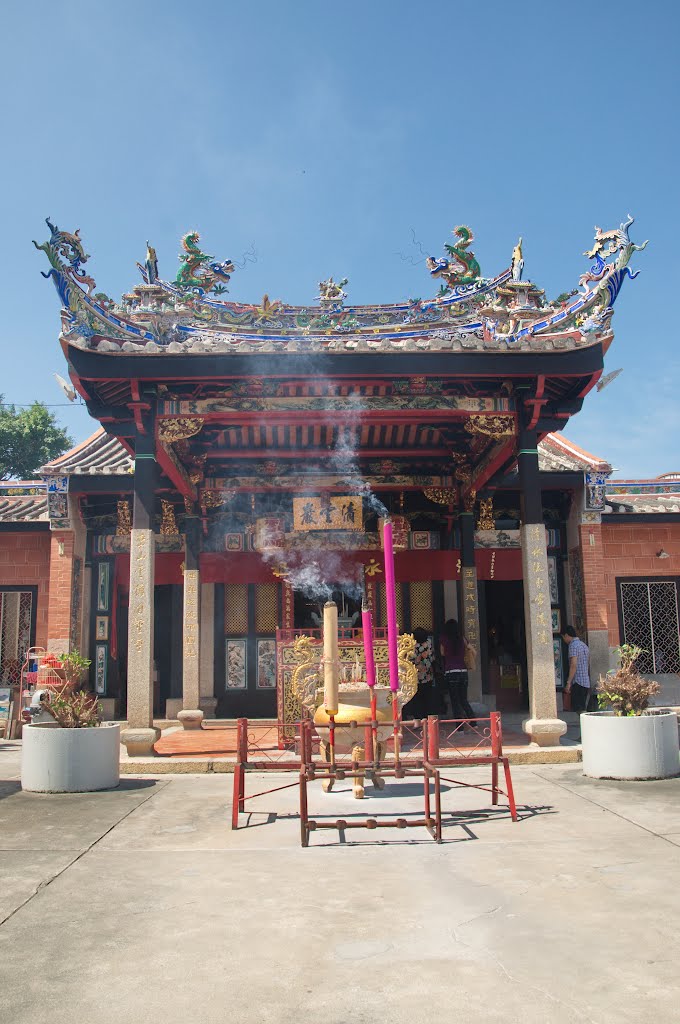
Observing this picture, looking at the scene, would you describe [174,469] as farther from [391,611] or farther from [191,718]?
[391,611]

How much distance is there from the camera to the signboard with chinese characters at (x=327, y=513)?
1279cm

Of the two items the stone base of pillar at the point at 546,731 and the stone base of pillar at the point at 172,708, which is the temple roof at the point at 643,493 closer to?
the stone base of pillar at the point at 546,731

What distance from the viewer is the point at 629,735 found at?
7645 millimetres

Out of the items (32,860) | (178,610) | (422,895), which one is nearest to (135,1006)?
(422,895)

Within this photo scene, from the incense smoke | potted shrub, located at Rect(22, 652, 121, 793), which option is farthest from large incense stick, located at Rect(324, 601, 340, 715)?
the incense smoke

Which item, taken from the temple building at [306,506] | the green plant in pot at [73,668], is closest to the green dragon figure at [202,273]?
the temple building at [306,506]

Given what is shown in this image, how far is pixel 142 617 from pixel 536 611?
462cm

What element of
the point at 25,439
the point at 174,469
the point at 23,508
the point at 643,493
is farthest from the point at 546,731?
the point at 25,439

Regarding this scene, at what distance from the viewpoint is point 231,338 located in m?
13.6

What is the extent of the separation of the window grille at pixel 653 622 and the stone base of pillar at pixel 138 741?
8762 millimetres

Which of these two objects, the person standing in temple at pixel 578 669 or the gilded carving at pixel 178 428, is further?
Result: the person standing in temple at pixel 578 669

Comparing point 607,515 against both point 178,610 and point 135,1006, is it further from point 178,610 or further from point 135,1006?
point 135,1006

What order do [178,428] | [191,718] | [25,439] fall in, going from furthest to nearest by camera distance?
[25,439]
[191,718]
[178,428]

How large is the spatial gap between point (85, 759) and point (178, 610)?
672cm
